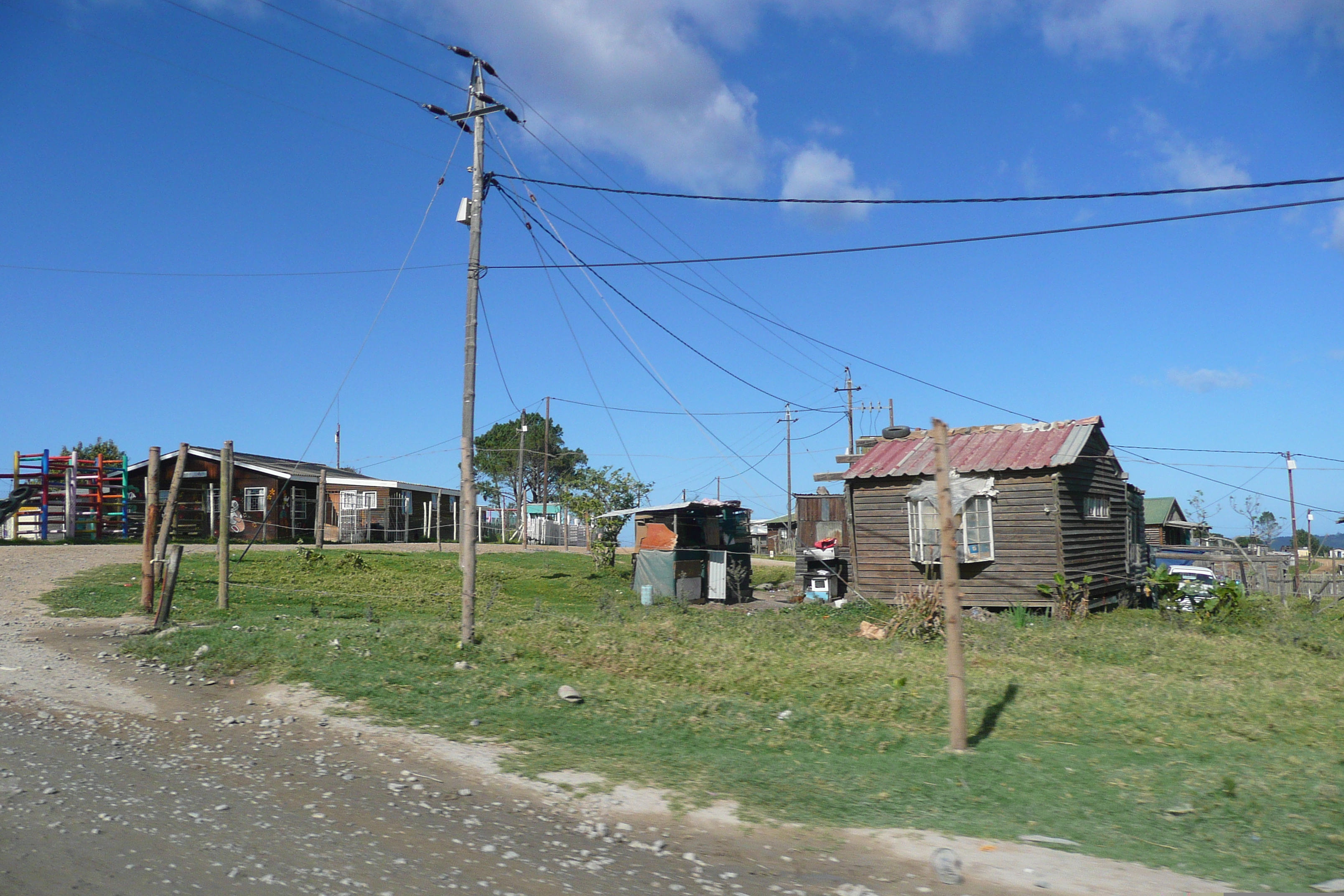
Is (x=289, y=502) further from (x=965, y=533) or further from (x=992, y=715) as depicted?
(x=992, y=715)

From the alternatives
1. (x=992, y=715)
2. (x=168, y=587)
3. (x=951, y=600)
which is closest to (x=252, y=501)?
(x=168, y=587)

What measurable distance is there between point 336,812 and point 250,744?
223 centimetres

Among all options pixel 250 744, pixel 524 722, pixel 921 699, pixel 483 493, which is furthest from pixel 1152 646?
pixel 483 493

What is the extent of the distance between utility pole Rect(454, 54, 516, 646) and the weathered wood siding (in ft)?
33.1

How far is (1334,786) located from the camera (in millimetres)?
6387

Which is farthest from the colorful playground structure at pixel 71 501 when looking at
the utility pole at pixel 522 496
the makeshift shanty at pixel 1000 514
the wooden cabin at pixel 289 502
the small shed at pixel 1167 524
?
the small shed at pixel 1167 524

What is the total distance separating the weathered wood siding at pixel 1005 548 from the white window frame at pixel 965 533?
132mm

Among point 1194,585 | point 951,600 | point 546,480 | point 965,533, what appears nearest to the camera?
point 951,600

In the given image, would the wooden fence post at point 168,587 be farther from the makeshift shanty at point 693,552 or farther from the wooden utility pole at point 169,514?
the makeshift shanty at point 693,552

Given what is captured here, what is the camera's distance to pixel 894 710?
9109mm

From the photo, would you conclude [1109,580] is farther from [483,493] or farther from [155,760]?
[483,493]

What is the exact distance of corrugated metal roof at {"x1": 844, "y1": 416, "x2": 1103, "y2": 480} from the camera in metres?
19.5

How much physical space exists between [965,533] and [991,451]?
2045mm

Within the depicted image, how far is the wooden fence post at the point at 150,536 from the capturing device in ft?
47.3
